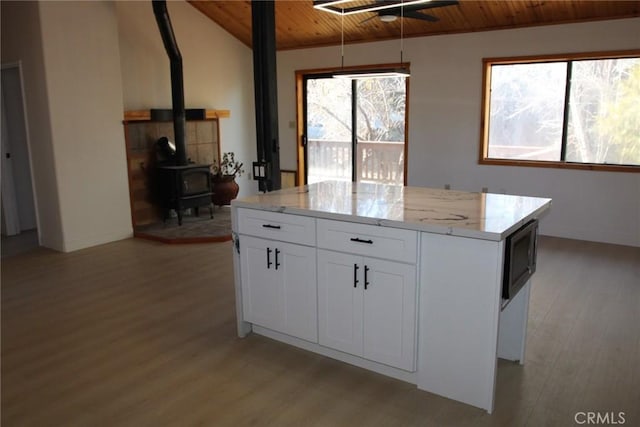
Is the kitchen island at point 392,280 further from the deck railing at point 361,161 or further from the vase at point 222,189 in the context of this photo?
the deck railing at point 361,161

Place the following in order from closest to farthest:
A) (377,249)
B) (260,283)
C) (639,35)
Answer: (377,249), (260,283), (639,35)

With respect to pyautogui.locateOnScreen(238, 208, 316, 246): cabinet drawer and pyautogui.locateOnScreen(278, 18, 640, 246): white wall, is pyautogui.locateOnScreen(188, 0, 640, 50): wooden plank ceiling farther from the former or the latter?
pyautogui.locateOnScreen(238, 208, 316, 246): cabinet drawer

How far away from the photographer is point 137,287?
4.23m

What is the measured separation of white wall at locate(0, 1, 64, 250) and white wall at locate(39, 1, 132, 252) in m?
0.07

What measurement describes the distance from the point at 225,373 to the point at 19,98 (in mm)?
4736

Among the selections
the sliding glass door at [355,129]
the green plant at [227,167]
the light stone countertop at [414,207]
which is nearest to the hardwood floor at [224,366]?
the light stone countertop at [414,207]

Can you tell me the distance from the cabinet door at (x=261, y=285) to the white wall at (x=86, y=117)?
3.05 m

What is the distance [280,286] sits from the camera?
302cm

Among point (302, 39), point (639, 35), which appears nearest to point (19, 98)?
point (302, 39)

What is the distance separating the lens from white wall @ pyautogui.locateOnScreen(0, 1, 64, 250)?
497cm

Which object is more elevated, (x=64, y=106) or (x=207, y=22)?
(x=207, y=22)

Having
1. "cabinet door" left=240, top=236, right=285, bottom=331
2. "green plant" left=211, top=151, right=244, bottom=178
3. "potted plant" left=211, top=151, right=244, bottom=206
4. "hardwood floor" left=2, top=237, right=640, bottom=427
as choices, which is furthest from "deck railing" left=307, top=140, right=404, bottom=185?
"cabinet door" left=240, top=236, right=285, bottom=331

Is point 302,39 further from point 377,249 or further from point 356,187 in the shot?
point 377,249

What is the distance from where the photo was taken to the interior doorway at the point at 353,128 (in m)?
7.10
